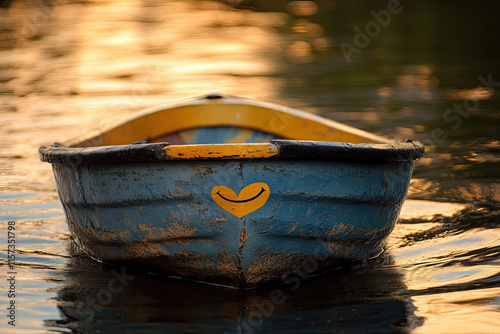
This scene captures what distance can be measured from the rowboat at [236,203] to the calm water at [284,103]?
0.45ft

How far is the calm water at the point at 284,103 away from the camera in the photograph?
3.33 meters

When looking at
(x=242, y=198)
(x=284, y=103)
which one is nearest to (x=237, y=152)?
(x=242, y=198)

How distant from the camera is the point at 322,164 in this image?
3359mm

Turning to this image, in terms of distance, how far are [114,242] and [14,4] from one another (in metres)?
18.6

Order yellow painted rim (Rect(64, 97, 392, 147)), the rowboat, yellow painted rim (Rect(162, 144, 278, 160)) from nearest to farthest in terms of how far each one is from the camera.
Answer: yellow painted rim (Rect(162, 144, 278, 160)), the rowboat, yellow painted rim (Rect(64, 97, 392, 147))

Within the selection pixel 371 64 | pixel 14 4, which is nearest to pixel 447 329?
pixel 371 64

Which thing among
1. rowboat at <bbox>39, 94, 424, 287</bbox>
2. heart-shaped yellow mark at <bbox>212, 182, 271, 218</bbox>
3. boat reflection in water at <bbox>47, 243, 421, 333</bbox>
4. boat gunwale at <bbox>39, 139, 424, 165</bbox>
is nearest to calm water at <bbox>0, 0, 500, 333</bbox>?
boat reflection in water at <bbox>47, 243, 421, 333</bbox>

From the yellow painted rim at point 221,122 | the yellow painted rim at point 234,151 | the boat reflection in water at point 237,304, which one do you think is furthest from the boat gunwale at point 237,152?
the yellow painted rim at point 221,122

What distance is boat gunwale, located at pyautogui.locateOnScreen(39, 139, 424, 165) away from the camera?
10.3 ft

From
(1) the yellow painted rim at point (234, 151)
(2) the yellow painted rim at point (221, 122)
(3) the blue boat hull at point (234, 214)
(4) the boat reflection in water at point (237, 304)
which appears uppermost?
(2) the yellow painted rim at point (221, 122)

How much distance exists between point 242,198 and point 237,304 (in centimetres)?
51

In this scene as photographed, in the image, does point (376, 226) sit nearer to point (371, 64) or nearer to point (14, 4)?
point (371, 64)

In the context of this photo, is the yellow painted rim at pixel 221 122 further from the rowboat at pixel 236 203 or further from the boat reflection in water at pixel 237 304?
the boat reflection in water at pixel 237 304

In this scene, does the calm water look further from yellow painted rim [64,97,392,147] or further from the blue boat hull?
yellow painted rim [64,97,392,147]
